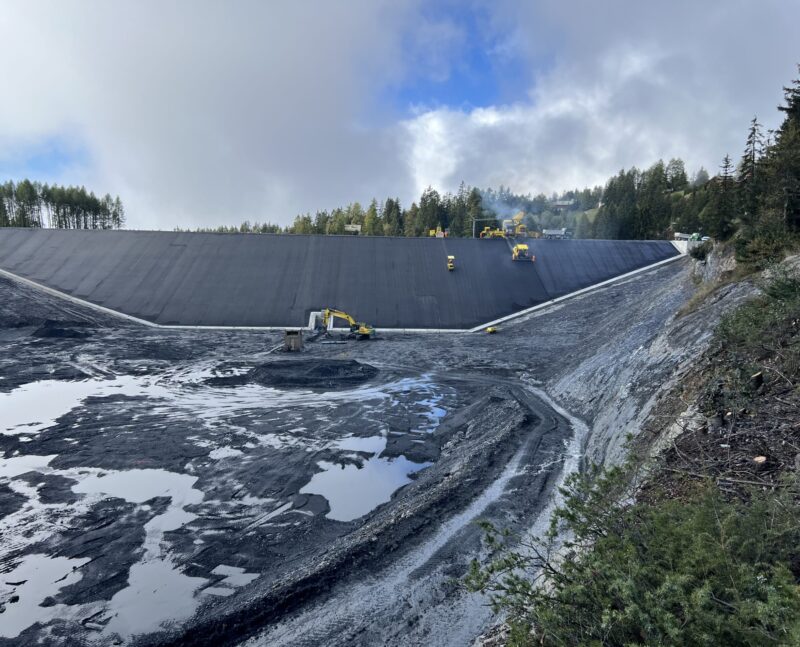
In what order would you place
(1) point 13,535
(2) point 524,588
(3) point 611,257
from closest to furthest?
(2) point 524,588
(1) point 13,535
(3) point 611,257

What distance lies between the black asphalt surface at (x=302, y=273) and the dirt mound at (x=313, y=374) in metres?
11.3

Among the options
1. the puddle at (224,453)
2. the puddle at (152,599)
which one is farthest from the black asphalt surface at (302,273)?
the puddle at (152,599)

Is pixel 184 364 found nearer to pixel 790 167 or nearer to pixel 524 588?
pixel 524 588

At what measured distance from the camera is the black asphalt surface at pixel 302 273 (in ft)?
108

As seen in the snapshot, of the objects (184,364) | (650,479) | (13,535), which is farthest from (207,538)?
(184,364)

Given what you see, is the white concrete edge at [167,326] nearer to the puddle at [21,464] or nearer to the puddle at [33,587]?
the puddle at [21,464]

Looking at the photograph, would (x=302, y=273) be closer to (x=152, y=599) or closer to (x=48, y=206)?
(x=152, y=599)

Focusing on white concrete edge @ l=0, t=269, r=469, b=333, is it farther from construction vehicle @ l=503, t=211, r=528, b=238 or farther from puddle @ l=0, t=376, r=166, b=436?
construction vehicle @ l=503, t=211, r=528, b=238

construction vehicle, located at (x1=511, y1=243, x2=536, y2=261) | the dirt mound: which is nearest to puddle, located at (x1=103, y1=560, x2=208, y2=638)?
the dirt mound

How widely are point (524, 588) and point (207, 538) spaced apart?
20.0 ft

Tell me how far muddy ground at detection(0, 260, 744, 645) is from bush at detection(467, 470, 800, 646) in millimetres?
2526

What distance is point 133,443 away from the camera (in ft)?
40.7

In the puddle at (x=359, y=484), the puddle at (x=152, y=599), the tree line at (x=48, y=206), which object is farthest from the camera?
the tree line at (x=48, y=206)

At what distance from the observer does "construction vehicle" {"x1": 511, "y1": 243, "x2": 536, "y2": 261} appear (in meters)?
37.1
